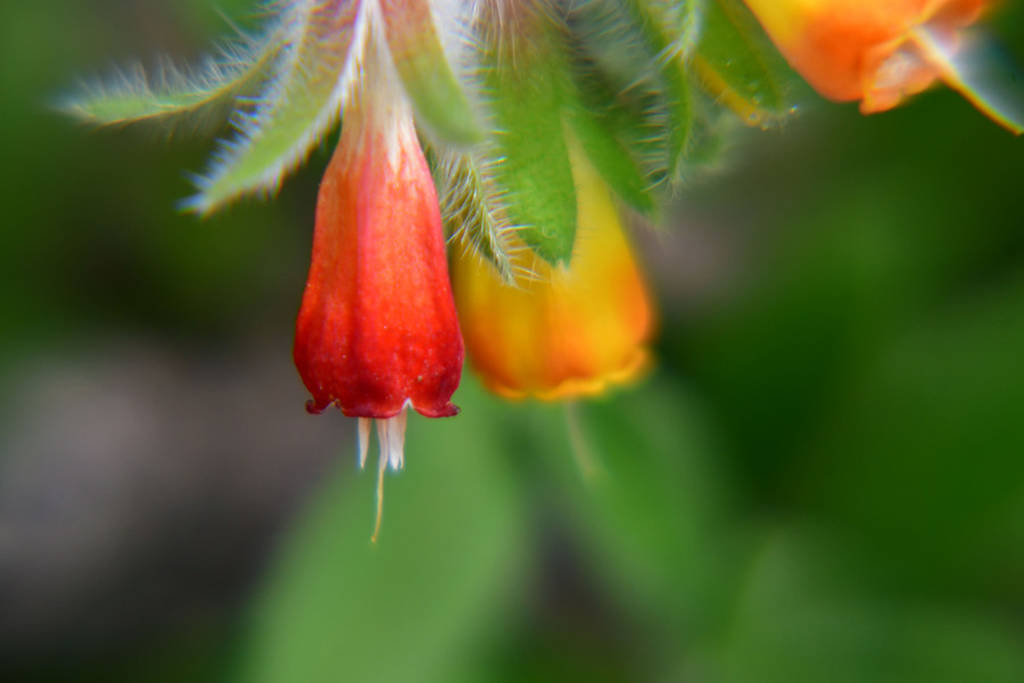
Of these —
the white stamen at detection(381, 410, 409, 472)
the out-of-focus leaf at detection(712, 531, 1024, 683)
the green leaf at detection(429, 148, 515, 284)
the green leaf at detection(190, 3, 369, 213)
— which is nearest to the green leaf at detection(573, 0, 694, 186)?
the green leaf at detection(429, 148, 515, 284)

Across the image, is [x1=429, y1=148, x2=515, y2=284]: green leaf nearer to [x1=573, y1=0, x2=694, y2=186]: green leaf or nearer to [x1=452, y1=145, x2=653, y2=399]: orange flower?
[x1=452, y1=145, x2=653, y2=399]: orange flower

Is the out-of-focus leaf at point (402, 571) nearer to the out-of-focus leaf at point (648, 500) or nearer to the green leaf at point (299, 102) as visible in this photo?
the out-of-focus leaf at point (648, 500)

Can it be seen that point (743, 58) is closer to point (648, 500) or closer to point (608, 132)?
point (608, 132)

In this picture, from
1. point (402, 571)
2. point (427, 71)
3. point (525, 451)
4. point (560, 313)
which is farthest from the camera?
point (525, 451)

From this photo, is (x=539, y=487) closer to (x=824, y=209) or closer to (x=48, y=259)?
(x=824, y=209)

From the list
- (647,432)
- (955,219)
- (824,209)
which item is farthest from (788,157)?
(647,432)

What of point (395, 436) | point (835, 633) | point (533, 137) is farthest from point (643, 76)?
point (835, 633)
